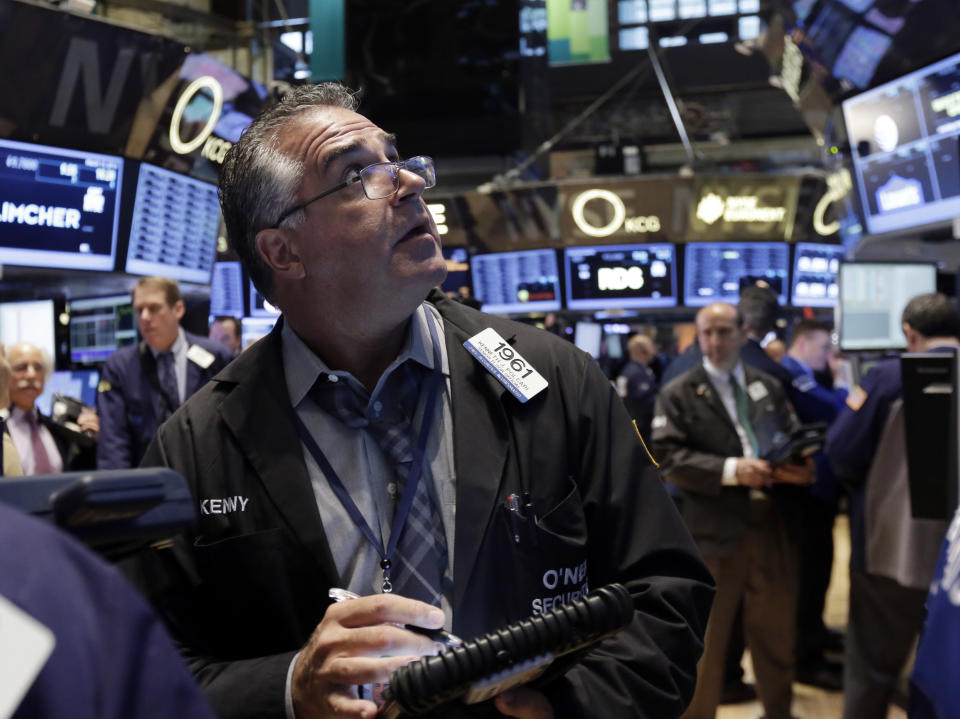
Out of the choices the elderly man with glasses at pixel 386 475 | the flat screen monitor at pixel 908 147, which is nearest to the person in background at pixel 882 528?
the flat screen monitor at pixel 908 147

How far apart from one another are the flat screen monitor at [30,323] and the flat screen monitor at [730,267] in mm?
6460

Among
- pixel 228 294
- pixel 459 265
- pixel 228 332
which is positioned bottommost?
pixel 228 332

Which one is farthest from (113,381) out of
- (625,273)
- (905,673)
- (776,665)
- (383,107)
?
(383,107)

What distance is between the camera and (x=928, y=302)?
3.92 metres

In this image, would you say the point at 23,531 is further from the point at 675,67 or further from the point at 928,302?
the point at 675,67

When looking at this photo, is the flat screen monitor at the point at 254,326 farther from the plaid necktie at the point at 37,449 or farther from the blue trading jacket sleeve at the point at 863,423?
the blue trading jacket sleeve at the point at 863,423

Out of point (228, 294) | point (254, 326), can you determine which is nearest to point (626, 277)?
point (254, 326)

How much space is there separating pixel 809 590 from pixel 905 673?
78 centimetres

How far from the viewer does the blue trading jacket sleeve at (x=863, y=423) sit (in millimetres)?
3816

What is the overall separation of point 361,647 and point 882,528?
3172mm

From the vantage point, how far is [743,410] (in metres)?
4.37

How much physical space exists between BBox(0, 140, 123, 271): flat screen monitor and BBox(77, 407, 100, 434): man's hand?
69 cm

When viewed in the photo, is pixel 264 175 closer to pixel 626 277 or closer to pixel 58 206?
pixel 58 206

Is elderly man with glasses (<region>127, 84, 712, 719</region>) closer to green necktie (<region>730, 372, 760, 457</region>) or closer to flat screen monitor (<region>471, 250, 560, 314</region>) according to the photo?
green necktie (<region>730, 372, 760, 457</region>)
